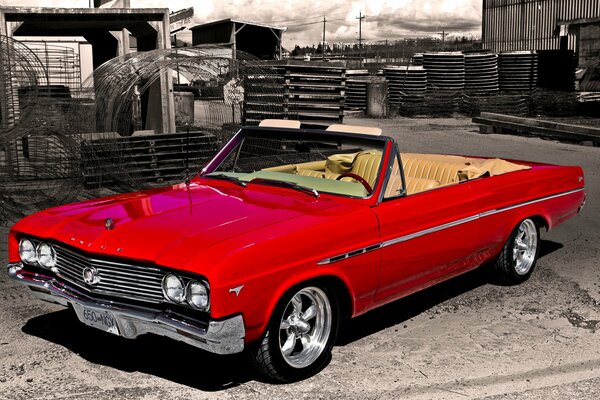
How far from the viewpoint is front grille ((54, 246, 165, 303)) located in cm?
417

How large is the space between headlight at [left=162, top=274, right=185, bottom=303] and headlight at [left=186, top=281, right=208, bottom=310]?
0.14ft

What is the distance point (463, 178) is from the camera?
6426mm

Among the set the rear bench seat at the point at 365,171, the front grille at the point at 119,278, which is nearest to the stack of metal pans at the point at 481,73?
the rear bench seat at the point at 365,171

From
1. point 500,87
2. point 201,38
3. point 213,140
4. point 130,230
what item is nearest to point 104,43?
point 213,140

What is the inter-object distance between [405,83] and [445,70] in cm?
140

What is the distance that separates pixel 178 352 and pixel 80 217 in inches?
41.3

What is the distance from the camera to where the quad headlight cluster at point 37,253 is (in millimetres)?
4730

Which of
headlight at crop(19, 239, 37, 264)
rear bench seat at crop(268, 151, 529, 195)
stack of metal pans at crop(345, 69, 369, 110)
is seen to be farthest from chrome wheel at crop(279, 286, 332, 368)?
stack of metal pans at crop(345, 69, 369, 110)

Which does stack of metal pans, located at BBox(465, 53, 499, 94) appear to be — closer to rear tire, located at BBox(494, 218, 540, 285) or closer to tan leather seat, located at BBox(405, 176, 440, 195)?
rear tire, located at BBox(494, 218, 540, 285)

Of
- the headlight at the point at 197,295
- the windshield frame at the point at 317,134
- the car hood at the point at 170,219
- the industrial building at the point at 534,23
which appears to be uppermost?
the industrial building at the point at 534,23

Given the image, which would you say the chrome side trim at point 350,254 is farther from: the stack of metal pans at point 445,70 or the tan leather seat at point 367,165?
the stack of metal pans at point 445,70

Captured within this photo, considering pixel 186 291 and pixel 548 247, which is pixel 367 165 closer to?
pixel 186 291

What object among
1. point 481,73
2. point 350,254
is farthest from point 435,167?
point 481,73

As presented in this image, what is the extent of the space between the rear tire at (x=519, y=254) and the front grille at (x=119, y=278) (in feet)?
10.7
